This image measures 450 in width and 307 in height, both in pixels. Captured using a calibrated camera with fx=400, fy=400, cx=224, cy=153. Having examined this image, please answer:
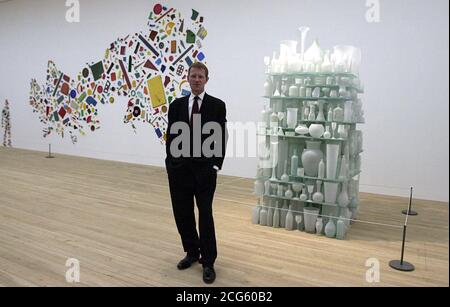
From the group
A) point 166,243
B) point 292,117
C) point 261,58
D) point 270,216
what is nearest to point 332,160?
point 292,117

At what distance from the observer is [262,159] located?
164 inches

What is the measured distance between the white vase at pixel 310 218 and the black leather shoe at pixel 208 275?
1.45 metres

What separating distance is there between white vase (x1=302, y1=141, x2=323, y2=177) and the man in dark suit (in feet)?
4.68

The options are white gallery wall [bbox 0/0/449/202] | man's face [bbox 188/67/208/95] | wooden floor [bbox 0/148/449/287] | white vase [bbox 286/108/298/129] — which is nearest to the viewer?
man's face [bbox 188/67/208/95]

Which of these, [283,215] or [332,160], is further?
[283,215]

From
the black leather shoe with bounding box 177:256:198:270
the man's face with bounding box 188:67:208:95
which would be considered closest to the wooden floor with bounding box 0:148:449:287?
the black leather shoe with bounding box 177:256:198:270

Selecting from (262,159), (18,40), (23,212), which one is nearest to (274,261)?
(262,159)

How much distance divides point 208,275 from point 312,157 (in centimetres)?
169

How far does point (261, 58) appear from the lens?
6703mm

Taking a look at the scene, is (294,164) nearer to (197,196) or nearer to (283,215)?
(283,215)

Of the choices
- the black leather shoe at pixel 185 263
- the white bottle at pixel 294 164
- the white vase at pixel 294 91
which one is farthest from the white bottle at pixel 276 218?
the black leather shoe at pixel 185 263

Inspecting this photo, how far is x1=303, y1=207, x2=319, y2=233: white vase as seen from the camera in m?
3.94

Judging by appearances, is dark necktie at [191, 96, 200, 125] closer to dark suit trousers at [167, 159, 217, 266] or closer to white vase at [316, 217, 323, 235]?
dark suit trousers at [167, 159, 217, 266]

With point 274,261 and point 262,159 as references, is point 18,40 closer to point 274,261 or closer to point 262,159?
point 262,159
